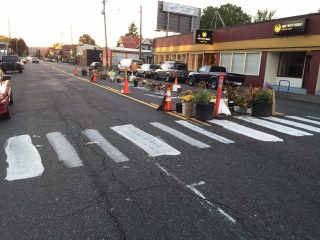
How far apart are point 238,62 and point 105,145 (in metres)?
24.9

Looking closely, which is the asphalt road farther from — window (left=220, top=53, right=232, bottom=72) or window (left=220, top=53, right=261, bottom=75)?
window (left=220, top=53, right=232, bottom=72)

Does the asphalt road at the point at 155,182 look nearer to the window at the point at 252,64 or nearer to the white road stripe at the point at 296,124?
the white road stripe at the point at 296,124

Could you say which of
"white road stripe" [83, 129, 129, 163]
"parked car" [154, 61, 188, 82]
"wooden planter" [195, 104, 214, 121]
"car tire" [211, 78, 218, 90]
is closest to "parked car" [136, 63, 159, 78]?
"parked car" [154, 61, 188, 82]

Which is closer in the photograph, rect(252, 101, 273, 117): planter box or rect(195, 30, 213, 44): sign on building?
rect(252, 101, 273, 117): planter box

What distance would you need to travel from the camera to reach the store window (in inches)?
974

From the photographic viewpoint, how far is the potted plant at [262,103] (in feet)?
38.5

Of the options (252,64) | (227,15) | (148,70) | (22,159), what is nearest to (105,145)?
(22,159)

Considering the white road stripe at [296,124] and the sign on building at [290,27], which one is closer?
the white road stripe at [296,124]

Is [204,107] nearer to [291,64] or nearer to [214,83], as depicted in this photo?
[214,83]

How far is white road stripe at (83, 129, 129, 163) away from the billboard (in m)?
38.7

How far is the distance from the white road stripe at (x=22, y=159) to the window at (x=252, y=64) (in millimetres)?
23259

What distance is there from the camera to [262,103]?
11766 mm

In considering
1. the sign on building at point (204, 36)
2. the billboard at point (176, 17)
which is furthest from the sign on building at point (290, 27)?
the billboard at point (176, 17)

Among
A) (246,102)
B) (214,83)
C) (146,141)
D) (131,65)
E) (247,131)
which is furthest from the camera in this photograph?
(131,65)
